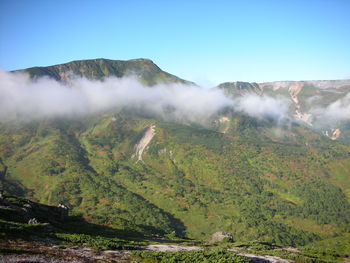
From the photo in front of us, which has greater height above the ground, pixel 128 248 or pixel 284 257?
pixel 128 248

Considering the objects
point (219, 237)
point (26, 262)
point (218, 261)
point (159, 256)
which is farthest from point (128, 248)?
point (219, 237)

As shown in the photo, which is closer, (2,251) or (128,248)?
(2,251)

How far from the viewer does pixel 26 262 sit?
34.6m

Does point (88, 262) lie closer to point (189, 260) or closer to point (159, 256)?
point (159, 256)

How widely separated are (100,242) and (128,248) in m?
5.20

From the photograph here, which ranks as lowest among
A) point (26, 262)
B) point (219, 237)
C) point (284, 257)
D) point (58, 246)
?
point (219, 237)

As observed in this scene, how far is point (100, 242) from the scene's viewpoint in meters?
53.2

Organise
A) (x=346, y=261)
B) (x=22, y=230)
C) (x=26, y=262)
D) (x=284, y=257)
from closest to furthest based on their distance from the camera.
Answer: (x=26, y=262) < (x=22, y=230) < (x=284, y=257) < (x=346, y=261)

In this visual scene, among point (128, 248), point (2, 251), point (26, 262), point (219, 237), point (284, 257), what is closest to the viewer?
point (26, 262)

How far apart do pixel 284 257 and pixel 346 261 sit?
21897mm

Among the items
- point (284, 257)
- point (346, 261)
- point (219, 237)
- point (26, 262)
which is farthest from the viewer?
→ point (219, 237)

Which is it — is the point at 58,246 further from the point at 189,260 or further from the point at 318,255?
the point at 318,255

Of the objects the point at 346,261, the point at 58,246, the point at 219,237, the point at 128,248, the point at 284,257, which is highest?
the point at 58,246

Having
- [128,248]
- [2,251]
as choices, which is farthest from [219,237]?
[2,251]
